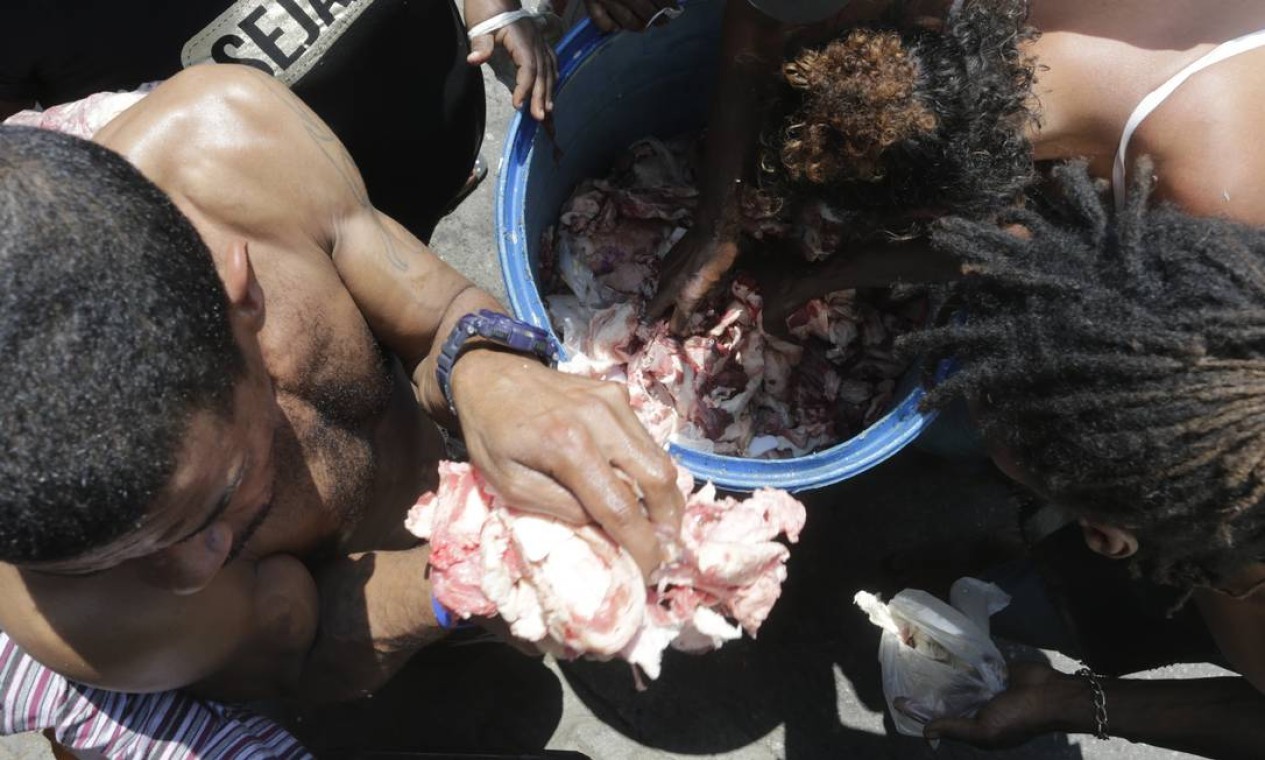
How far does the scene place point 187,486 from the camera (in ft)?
3.82

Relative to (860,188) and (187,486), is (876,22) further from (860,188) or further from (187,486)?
(187,486)

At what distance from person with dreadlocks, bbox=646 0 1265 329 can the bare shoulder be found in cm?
104

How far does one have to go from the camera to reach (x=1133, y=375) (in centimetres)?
135

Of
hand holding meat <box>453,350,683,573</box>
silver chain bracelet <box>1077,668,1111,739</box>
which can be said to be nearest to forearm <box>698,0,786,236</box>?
hand holding meat <box>453,350,683,573</box>

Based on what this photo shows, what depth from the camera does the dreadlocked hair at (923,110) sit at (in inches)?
65.6

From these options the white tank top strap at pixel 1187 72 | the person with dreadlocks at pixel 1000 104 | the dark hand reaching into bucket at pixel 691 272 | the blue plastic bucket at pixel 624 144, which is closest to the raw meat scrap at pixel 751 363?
the dark hand reaching into bucket at pixel 691 272

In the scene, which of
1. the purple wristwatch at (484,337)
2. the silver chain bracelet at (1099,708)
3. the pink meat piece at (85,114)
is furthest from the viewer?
the silver chain bracelet at (1099,708)

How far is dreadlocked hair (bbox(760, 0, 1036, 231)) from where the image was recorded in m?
1.67

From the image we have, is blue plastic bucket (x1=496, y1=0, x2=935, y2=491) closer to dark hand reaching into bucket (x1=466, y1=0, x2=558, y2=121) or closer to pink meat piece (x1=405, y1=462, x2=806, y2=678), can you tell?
dark hand reaching into bucket (x1=466, y1=0, x2=558, y2=121)

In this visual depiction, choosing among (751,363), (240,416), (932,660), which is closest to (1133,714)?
(932,660)

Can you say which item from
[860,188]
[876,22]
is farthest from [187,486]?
[876,22]

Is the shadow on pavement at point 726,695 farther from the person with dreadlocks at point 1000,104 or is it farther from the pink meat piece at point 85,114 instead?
the pink meat piece at point 85,114

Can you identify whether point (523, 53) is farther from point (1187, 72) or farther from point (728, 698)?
point (728, 698)

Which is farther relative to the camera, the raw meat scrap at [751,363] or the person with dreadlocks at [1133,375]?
the raw meat scrap at [751,363]
